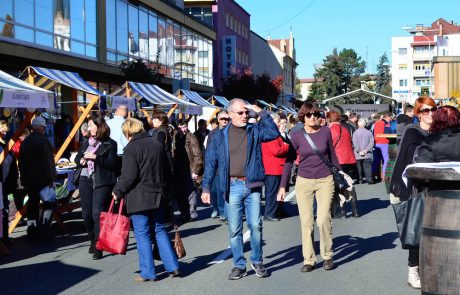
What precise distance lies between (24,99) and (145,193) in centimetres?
327

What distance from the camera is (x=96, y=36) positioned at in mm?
26062

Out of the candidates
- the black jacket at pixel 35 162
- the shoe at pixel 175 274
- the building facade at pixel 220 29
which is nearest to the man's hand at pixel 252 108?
the shoe at pixel 175 274

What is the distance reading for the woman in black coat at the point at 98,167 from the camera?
891cm

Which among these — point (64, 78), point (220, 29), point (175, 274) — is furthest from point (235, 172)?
point (220, 29)

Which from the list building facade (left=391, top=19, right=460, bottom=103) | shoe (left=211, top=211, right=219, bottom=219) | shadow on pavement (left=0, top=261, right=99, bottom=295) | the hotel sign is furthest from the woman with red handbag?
building facade (left=391, top=19, right=460, bottom=103)

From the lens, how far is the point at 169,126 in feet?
39.6

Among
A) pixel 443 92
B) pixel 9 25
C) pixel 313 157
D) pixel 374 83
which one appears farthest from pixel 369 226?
pixel 374 83

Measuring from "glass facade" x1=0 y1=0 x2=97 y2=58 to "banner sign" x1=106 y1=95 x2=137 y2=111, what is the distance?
5092 mm

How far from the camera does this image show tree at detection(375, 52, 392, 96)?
136 meters

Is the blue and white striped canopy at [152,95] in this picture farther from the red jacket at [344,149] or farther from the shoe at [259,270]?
the shoe at [259,270]

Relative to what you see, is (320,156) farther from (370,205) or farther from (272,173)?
(370,205)

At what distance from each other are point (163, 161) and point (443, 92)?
31.1 m

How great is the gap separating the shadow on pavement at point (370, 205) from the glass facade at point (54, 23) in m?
10.5

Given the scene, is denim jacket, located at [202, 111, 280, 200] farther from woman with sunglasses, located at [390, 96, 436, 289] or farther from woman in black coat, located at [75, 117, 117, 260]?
woman in black coat, located at [75, 117, 117, 260]
